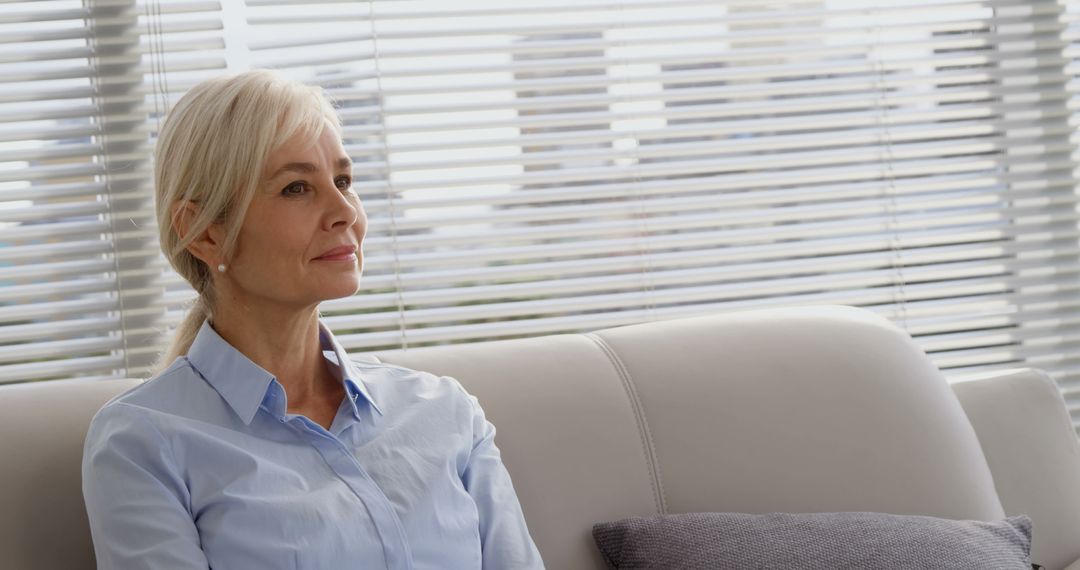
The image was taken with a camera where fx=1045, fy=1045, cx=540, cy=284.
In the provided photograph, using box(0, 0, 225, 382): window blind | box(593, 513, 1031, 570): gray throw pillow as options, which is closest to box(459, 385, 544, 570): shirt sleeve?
box(593, 513, 1031, 570): gray throw pillow

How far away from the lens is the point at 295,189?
154 cm

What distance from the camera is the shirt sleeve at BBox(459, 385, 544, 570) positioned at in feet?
5.06

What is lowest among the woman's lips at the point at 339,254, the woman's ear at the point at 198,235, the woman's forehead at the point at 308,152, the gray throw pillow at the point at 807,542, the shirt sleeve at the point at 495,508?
the gray throw pillow at the point at 807,542

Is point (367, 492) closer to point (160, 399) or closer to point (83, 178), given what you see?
point (160, 399)

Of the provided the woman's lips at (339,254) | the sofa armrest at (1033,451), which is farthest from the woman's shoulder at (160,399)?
the sofa armrest at (1033,451)

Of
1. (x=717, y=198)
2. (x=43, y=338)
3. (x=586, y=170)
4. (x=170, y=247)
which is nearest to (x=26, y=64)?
(x=43, y=338)

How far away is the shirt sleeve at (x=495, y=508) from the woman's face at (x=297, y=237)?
32 cm

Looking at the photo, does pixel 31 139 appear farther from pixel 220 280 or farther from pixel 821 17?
pixel 821 17

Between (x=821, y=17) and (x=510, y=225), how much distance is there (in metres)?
0.84

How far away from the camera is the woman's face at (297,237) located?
151cm

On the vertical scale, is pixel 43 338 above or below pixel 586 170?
below

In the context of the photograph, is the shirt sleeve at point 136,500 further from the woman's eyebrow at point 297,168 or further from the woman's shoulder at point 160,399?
the woman's eyebrow at point 297,168

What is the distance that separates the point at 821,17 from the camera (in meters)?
2.35

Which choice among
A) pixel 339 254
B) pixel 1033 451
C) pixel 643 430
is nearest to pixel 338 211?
pixel 339 254
